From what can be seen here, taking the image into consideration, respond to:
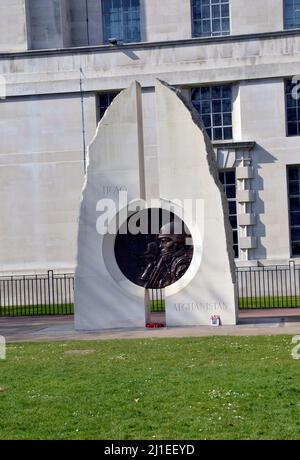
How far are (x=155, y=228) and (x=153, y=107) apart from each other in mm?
13767

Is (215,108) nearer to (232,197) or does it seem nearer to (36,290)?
(232,197)

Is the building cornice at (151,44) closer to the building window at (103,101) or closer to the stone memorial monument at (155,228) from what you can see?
the building window at (103,101)

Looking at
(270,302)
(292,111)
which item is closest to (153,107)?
(292,111)

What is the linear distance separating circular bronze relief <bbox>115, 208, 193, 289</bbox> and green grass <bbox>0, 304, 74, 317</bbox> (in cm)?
783

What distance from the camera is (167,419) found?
1222cm

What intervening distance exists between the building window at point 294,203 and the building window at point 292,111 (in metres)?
1.45

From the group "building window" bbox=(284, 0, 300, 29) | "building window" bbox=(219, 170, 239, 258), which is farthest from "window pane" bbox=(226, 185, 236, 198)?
"building window" bbox=(284, 0, 300, 29)

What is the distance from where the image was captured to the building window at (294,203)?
37000mm

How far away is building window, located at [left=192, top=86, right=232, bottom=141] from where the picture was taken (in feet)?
122

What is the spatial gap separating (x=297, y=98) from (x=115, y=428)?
2673 centimetres

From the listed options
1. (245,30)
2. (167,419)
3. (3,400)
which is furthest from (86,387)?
(245,30)

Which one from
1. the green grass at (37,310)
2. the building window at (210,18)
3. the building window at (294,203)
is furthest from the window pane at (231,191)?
A: the green grass at (37,310)

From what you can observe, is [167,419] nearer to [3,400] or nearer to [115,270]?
[3,400]

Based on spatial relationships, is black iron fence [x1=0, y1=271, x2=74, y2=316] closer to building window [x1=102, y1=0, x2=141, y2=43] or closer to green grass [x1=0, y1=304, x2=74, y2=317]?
green grass [x1=0, y1=304, x2=74, y2=317]
